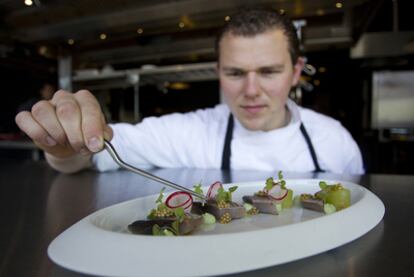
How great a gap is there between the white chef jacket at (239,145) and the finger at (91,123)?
0.50m

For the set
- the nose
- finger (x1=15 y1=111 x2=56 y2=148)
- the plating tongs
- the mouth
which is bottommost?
the plating tongs

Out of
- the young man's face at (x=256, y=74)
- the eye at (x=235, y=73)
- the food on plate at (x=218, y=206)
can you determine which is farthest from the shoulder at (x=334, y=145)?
Result: the food on plate at (x=218, y=206)

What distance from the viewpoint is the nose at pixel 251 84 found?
91 cm

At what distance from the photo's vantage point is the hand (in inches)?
17.8

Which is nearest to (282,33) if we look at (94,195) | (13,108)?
(94,195)

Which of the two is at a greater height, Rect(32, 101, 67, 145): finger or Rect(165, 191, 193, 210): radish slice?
Rect(32, 101, 67, 145): finger

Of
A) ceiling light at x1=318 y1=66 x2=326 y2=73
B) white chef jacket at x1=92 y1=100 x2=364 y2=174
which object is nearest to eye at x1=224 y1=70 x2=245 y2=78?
white chef jacket at x1=92 y1=100 x2=364 y2=174

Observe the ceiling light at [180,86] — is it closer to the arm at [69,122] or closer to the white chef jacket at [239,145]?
the white chef jacket at [239,145]

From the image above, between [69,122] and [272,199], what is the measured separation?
28 centimetres

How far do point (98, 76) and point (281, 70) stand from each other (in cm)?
200

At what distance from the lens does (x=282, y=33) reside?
97 centimetres

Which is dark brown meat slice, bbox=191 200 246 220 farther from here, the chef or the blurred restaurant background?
the blurred restaurant background

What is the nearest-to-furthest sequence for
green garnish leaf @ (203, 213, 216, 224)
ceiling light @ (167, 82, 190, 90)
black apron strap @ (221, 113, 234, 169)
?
green garnish leaf @ (203, 213, 216, 224), black apron strap @ (221, 113, 234, 169), ceiling light @ (167, 82, 190, 90)

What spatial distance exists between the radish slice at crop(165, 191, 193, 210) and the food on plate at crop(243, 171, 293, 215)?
0.25 feet
